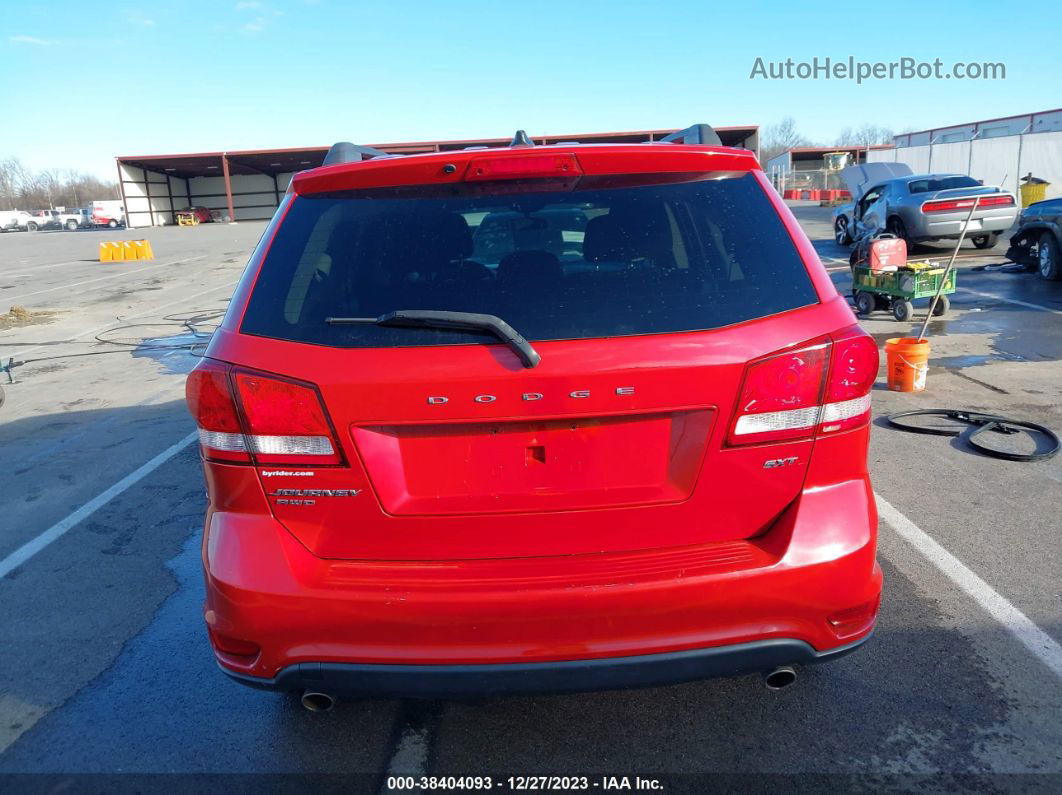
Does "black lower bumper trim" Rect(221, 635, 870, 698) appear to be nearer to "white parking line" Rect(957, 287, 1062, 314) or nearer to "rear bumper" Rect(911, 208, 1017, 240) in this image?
"white parking line" Rect(957, 287, 1062, 314)

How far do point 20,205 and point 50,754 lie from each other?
13656 centimetres

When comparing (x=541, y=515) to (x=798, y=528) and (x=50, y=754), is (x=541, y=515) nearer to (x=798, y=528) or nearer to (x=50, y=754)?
(x=798, y=528)

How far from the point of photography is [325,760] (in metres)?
2.63

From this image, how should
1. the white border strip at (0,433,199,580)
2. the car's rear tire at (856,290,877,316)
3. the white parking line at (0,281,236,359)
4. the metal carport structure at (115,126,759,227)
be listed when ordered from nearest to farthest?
the white border strip at (0,433,199,580) < the car's rear tire at (856,290,877,316) < the white parking line at (0,281,236,359) < the metal carport structure at (115,126,759,227)

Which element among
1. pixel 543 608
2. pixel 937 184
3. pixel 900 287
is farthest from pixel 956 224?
pixel 543 608

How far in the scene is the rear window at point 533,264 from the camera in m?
2.23

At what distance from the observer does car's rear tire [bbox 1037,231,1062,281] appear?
523 inches

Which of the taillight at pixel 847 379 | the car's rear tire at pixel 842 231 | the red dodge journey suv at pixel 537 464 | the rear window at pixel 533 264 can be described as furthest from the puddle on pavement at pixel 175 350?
the car's rear tire at pixel 842 231

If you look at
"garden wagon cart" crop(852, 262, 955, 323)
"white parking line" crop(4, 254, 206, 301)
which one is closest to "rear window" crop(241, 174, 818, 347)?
"garden wagon cart" crop(852, 262, 955, 323)

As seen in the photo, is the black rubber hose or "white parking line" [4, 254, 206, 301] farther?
"white parking line" [4, 254, 206, 301]

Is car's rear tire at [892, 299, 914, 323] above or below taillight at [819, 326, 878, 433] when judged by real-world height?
below

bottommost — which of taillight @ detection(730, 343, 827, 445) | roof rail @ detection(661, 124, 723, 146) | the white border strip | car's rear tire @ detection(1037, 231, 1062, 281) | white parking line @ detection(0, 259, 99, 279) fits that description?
white parking line @ detection(0, 259, 99, 279)

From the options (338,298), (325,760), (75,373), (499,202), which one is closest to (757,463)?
(499,202)

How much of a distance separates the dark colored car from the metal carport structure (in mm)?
43113
